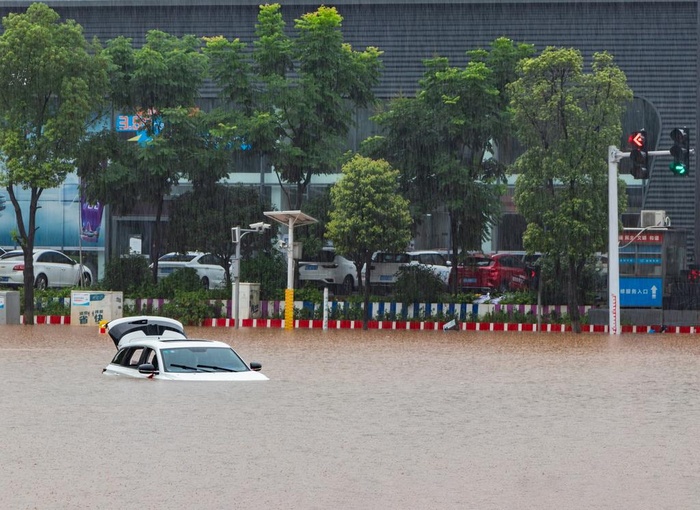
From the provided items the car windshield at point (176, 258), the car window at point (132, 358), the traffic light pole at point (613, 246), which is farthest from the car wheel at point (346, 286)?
the car window at point (132, 358)

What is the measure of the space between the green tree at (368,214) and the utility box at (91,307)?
7.73 meters

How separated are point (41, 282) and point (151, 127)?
7488 mm

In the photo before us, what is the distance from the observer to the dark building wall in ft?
186

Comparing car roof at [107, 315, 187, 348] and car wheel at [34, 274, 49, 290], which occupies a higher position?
car wheel at [34, 274, 49, 290]

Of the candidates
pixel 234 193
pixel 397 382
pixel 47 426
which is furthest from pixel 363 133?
pixel 47 426

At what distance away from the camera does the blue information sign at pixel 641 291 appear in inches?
1692

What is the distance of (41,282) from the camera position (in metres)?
50.1

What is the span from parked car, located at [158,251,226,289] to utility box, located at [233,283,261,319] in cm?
542

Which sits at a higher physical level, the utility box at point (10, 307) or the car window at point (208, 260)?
the car window at point (208, 260)

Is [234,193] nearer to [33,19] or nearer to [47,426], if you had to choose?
[33,19]

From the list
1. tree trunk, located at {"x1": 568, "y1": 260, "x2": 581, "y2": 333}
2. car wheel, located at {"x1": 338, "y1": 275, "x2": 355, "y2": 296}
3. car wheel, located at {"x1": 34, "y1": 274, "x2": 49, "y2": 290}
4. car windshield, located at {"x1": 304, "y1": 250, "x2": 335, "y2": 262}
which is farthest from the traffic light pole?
car wheel, located at {"x1": 34, "y1": 274, "x2": 49, "y2": 290}

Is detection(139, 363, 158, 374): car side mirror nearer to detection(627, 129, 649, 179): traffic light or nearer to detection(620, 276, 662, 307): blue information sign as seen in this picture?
detection(627, 129, 649, 179): traffic light

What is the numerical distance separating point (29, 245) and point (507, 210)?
2012 cm

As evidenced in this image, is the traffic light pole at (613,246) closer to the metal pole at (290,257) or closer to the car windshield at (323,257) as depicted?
the metal pole at (290,257)
